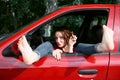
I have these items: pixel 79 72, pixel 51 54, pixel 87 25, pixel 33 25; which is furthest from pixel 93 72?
pixel 87 25

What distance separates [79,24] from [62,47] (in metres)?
1.05

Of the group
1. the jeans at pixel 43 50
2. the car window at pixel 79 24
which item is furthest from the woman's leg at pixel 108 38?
the jeans at pixel 43 50

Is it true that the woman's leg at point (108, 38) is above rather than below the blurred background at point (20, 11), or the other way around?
above

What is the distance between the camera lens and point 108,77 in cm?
473

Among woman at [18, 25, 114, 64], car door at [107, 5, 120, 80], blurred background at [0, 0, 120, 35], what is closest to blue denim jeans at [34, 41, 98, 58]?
woman at [18, 25, 114, 64]

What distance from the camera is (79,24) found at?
6.07 m

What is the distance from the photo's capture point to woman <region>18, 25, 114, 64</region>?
450 cm

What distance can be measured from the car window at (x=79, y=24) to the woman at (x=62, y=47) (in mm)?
250

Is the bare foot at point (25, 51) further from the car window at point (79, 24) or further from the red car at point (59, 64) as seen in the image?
the car window at point (79, 24)

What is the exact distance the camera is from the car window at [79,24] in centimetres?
525

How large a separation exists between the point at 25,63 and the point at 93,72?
2.55 feet

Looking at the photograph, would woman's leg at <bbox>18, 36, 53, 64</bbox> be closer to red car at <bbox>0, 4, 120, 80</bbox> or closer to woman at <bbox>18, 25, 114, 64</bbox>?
woman at <bbox>18, 25, 114, 64</bbox>

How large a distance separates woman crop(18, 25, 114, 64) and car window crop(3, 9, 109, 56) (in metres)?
0.25

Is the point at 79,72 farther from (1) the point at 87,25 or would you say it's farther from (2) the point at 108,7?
(1) the point at 87,25
